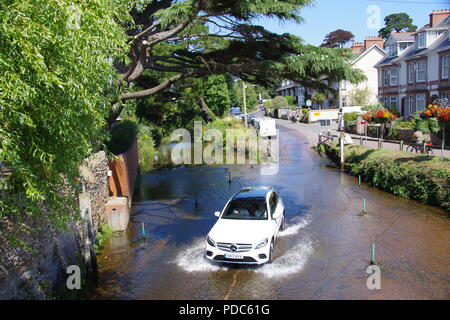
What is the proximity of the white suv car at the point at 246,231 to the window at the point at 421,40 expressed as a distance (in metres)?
33.4

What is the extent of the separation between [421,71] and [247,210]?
112 ft

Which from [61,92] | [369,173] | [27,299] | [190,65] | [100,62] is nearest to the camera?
[61,92]

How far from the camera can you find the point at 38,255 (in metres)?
8.01

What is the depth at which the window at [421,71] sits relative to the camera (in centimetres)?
3819

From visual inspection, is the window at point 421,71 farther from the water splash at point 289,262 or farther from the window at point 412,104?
the water splash at point 289,262

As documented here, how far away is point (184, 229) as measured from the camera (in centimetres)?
1475

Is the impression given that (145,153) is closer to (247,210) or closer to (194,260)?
(247,210)

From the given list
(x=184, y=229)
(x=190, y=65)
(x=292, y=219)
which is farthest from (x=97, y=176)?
(x=292, y=219)

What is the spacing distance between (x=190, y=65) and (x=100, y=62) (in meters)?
8.71

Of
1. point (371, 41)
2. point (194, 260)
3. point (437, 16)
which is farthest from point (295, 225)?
point (371, 41)

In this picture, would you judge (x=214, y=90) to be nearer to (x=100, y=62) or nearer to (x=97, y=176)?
(x=97, y=176)

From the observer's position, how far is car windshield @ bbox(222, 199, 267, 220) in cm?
1163

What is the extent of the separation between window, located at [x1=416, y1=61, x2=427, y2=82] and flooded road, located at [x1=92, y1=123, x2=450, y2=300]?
23.9 metres
